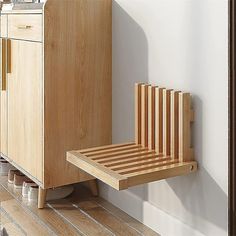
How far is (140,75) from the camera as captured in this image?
94.9 inches

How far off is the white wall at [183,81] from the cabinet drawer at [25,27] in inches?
16.2

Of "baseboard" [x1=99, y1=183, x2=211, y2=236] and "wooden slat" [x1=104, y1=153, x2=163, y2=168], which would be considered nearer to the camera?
"wooden slat" [x1=104, y1=153, x2=163, y2=168]

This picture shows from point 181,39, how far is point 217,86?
0.31 m

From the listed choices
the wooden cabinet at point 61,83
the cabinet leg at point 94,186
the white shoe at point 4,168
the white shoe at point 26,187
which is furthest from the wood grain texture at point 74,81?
the white shoe at point 4,168

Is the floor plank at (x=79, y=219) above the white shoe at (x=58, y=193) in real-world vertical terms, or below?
below

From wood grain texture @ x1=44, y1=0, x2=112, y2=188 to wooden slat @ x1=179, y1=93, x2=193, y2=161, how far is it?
696mm

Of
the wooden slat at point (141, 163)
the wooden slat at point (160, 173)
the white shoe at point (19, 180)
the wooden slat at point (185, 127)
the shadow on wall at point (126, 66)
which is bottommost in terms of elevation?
the white shoe at point (19, 180)

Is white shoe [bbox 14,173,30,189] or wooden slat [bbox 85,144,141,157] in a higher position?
wooden slat [bbox 85,144,141,157]

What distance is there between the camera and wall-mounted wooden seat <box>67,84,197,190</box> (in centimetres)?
196

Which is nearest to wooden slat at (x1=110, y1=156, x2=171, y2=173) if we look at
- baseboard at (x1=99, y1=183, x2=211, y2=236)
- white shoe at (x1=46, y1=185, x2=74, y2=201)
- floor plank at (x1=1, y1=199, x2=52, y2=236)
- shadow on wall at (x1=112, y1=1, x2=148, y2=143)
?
baseboard at (x1=99, y1=183, x2=211, y2=236)

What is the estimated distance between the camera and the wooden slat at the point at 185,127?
2.03 meters

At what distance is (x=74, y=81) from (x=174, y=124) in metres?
0.68

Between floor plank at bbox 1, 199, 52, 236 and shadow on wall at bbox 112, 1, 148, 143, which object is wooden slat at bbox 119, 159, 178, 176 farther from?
floor plank at bbox 1, 199, 52, 236

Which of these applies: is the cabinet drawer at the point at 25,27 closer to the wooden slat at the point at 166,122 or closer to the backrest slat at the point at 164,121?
the backrest slat at the point at 164,121
